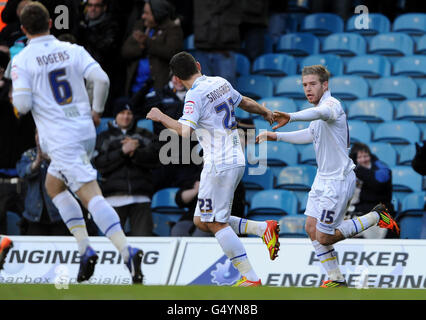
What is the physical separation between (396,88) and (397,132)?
0.93 meters

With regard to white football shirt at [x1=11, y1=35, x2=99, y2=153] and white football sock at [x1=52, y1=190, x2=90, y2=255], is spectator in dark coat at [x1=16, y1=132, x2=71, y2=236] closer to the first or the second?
white football sock at [x1=52, y1=190, x2=90, y2=255]

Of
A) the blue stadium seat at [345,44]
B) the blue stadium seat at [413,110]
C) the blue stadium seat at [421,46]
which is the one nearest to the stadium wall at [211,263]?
the blue stadium seat at [413,110]

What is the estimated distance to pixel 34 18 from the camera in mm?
7926

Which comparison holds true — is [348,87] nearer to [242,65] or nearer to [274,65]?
[274,65]

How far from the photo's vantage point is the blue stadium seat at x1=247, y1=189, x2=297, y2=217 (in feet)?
39.3

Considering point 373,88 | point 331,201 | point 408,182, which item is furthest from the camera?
point 373,88

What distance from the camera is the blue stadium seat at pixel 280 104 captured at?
1309 cm

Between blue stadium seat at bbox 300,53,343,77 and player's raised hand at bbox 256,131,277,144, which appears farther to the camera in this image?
blue stadium seat at bbox 300,53,343,77

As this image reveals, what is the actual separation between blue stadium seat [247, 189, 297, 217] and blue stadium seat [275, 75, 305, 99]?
2239mm

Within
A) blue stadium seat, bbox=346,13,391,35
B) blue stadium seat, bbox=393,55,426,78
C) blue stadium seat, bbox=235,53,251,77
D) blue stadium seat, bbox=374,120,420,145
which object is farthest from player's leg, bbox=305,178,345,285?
blue stadium seat, bbox=346,13,391,35

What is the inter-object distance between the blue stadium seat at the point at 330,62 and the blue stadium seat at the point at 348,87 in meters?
0.38

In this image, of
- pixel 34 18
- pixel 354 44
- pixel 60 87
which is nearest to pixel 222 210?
pixel 60 87
